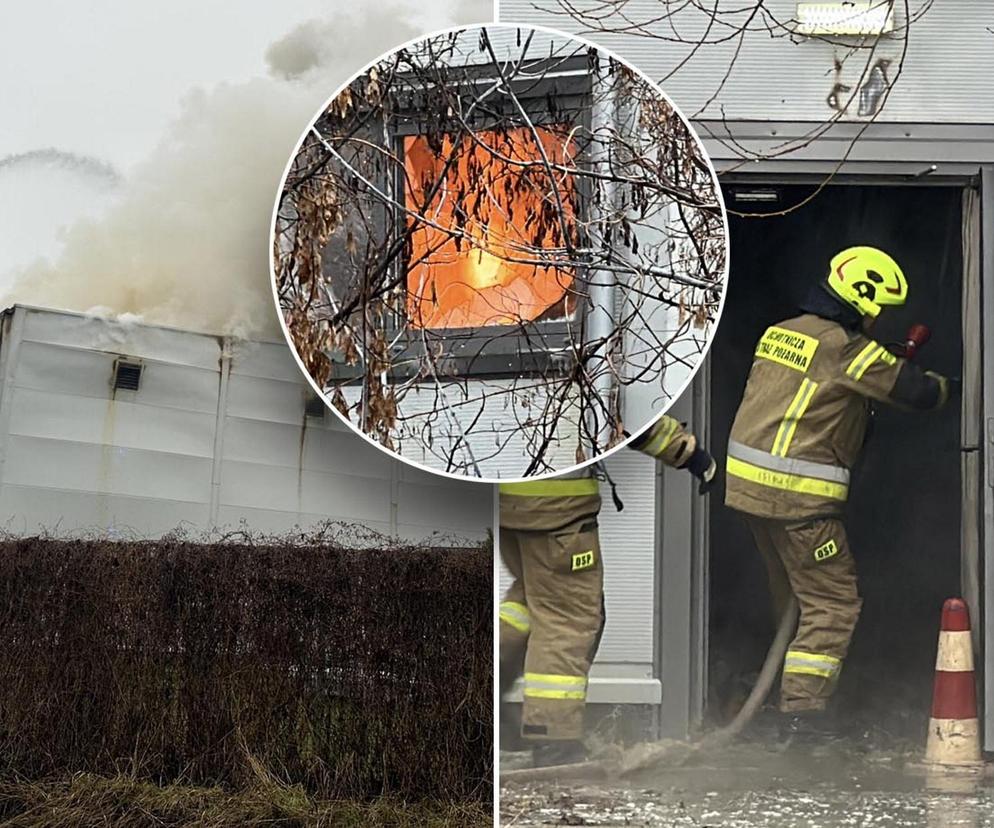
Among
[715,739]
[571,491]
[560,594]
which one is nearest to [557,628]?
[560,594]

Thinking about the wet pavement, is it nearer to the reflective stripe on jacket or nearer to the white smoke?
the reflective stripe on jacket

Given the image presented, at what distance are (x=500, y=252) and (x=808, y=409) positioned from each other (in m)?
0.73

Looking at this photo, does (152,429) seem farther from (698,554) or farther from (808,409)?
(808,409)

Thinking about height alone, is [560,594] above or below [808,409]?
below

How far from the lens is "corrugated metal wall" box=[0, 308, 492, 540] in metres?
3.05

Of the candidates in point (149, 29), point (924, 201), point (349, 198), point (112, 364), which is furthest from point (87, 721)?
point (924, 201)

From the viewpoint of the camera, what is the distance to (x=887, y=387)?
103 inches

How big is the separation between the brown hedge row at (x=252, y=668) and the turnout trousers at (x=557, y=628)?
0.49 meters

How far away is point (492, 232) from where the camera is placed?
105 inches

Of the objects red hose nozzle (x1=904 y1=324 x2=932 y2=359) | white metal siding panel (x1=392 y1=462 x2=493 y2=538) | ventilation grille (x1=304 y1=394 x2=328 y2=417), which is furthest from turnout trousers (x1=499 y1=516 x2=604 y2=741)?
red hose nozzle (x1=904 y1=324 x2=932 y2=359)

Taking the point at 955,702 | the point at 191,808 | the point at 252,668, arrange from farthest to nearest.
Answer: the point at 252,668 → the point at 191,808 → the point at 955,702

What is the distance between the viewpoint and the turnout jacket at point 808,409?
261 cm

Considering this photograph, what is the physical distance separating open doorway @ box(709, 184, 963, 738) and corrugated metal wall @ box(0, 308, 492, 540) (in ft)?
2.97

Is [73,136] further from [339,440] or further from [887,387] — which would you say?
[887,387]
